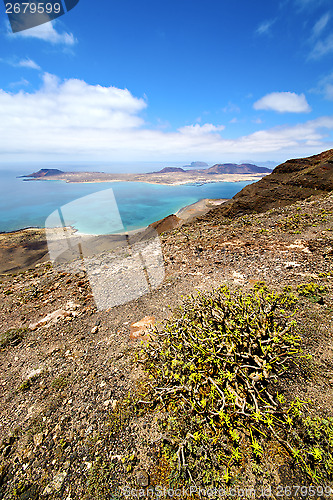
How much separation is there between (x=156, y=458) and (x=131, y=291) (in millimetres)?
3682

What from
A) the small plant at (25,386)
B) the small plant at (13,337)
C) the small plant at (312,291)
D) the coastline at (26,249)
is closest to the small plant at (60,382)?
the small plant at (25,386)

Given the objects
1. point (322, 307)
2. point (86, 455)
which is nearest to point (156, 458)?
point (86, 455)

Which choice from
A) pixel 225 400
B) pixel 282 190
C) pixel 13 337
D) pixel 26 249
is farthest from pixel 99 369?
pixel 26 249

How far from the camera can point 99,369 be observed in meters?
3.15

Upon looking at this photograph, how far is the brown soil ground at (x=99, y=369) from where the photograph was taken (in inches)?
77.7

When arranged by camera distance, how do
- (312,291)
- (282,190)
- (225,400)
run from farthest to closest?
(282,190) < (312,291) < (225,400)

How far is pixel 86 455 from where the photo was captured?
6.91ft

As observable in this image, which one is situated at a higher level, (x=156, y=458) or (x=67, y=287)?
(x=156, y=458)

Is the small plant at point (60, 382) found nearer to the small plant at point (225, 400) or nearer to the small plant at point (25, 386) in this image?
the small plant at point (25, 386)

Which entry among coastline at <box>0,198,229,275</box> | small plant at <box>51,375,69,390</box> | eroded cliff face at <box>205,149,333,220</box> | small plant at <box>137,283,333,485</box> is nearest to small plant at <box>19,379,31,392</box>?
small plant at <box>51,375,69,390</box>

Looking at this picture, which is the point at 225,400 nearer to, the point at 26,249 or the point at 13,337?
the point at 13,337

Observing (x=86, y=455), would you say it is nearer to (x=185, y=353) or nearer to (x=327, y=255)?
(x=185, y=353)

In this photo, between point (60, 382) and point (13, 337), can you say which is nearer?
point (60, 382)

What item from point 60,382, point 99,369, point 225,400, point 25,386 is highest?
point 225,400
